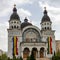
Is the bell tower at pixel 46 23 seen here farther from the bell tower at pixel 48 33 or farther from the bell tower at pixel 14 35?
the bell tower at pixel 14 35

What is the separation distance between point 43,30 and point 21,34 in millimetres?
5563

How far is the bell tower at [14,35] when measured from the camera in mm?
61469

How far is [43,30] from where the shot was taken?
211ft

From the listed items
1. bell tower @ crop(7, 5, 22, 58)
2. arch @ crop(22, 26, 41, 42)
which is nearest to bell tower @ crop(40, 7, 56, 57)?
arch @ crop(22, 26, 41, 42)

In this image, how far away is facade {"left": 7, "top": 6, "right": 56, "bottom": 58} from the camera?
201 ft

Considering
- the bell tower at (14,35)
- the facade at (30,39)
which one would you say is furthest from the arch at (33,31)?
the bell tower at (14,35)

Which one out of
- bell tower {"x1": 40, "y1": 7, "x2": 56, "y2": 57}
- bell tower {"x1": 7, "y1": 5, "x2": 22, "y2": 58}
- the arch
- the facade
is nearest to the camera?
the facade

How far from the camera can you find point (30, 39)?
6388cm

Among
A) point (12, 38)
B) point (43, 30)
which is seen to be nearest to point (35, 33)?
point (43, 30)

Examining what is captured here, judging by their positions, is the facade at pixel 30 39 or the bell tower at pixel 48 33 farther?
the bell tower at pixel 48 33

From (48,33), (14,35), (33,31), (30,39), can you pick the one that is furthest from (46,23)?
(14,35)

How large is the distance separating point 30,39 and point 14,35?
414cm

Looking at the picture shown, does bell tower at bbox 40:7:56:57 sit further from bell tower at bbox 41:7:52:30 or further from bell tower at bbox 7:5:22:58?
bell tower at bbox 7:5:22:58

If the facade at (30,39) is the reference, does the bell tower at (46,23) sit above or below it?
above
